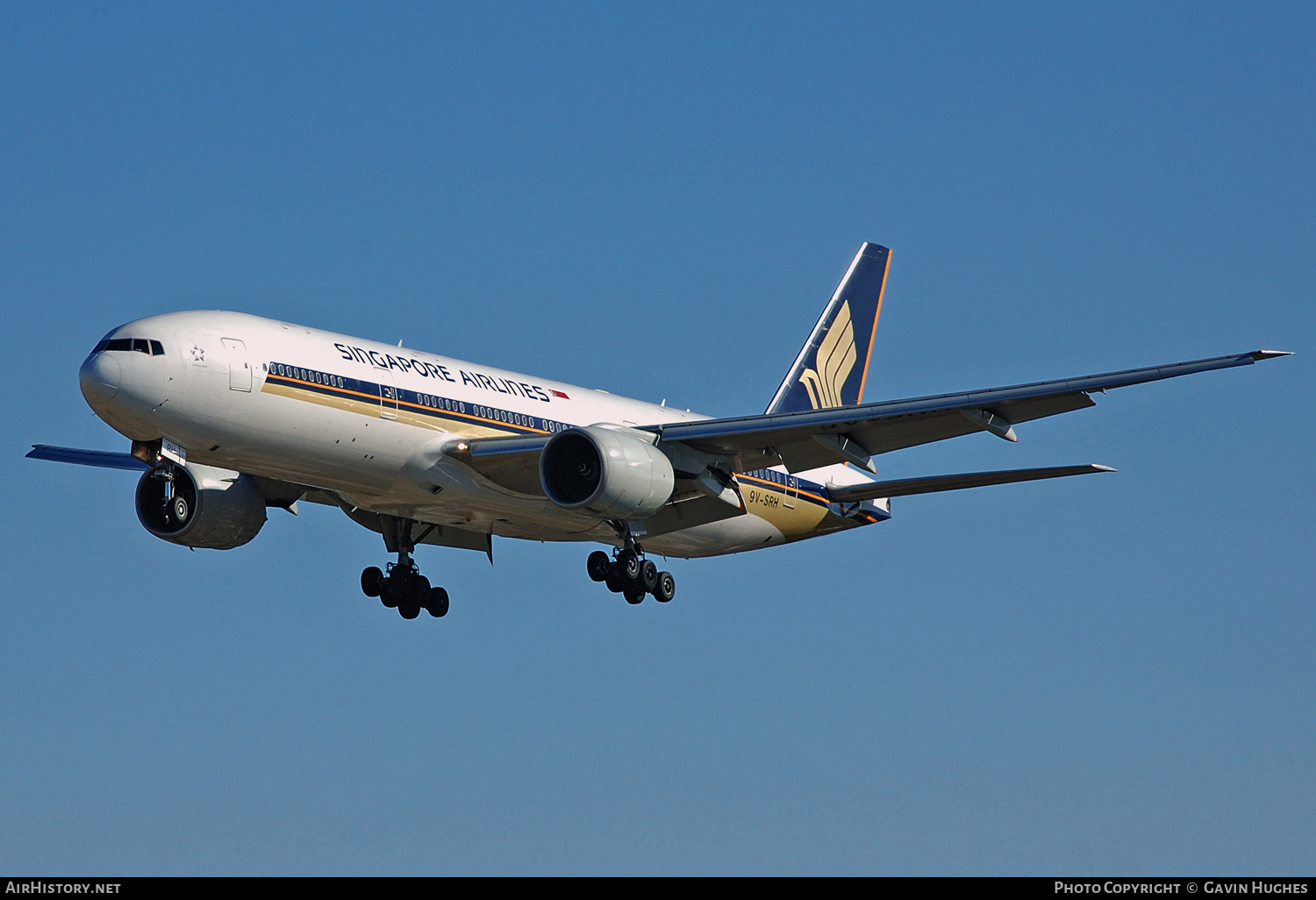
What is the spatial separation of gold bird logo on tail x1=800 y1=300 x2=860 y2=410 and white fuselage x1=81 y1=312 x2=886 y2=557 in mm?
8951

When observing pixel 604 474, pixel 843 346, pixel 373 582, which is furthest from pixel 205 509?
pixel 843 346

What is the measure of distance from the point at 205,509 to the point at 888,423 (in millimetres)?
14620

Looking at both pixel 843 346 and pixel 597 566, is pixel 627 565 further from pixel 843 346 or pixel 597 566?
pixel 843 346

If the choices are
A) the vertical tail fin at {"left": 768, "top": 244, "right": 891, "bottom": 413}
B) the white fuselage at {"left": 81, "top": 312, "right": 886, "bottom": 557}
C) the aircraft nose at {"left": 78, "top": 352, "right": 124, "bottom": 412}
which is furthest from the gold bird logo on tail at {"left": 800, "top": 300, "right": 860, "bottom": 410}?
the aircraft nose at {"left": 78, "top": 352, "right": 124, "bottom": 412}

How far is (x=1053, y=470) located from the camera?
33000 mm

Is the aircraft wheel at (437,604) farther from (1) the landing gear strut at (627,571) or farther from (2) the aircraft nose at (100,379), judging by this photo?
(2) the aircraft nose at (100,379)

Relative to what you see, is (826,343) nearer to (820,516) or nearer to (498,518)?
(820,516)

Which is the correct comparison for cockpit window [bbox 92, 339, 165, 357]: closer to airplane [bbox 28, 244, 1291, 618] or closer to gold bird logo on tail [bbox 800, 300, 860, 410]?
airplane [bbox 28, 244, 1291, 618]

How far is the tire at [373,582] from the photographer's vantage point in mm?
38219

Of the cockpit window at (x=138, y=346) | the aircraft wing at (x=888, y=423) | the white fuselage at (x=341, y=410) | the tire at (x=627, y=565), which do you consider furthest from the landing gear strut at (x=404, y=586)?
the cockpit window at (x=138, y=346)

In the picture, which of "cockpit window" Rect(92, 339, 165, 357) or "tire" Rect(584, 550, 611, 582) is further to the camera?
"tire" Rect(584, 550, 611, 582)

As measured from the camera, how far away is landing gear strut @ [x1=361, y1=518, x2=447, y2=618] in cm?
3806

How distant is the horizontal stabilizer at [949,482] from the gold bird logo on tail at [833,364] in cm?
569

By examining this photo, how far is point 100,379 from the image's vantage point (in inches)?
1116
